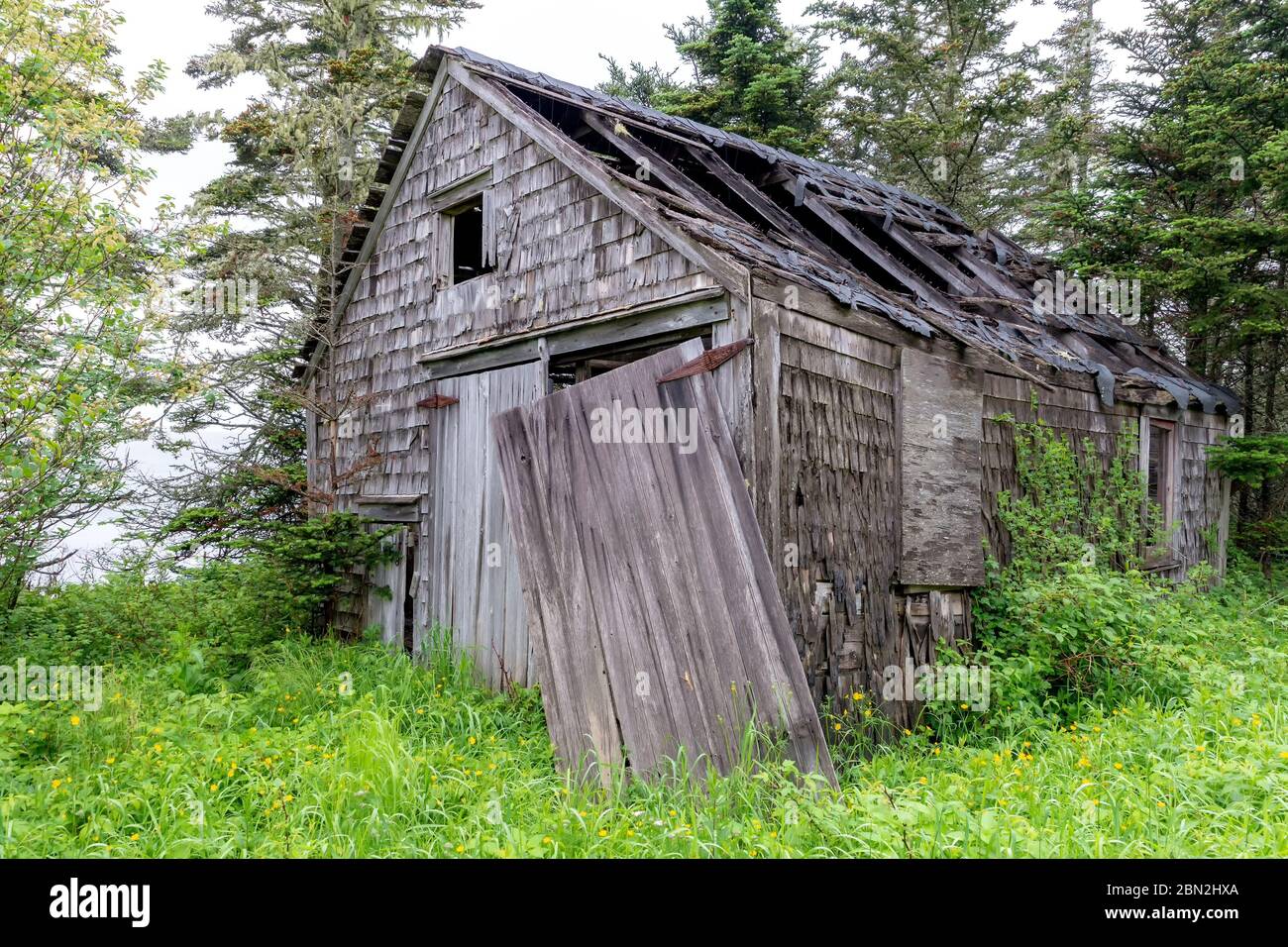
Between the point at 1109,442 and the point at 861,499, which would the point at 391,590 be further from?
the point at 1109,442

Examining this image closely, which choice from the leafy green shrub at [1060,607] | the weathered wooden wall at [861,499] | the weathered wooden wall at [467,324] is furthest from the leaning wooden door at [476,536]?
the leafy green shrub at [1060,607]

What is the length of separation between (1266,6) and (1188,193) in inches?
111

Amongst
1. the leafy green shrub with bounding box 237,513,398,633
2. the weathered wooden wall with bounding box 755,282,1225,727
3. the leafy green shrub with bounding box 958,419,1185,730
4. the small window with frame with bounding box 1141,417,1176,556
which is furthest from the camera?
the small window with frame with bounding box 1141,417,1176,556

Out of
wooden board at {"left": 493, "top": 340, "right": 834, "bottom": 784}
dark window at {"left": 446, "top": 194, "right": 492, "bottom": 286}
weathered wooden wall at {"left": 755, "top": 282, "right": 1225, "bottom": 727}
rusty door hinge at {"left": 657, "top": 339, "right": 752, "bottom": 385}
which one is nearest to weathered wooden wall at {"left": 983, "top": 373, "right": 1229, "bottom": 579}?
weathered wooden wall at {"left": 755, "top": 282, "right": 1225, "bottom": 727}

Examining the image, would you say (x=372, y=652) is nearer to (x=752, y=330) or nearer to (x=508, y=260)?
(x=508, y=260)

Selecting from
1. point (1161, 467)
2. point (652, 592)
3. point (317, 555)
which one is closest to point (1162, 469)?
point (1161, 467)

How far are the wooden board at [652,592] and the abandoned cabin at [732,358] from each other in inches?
8.0

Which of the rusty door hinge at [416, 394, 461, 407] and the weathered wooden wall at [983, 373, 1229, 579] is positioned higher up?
the rusty door hinge at [416, 394, 461, 407]

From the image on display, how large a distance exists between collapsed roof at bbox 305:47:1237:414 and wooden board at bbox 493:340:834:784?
5.61 ft

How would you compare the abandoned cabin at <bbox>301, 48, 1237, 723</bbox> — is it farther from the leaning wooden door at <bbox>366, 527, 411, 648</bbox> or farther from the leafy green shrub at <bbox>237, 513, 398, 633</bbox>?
the leafy green shrub at <bbox>237, 513, 398, 633</bbox>

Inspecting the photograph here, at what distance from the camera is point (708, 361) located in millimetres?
5219

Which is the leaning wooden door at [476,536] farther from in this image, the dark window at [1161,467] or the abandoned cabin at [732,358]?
the dark window at [1161,467]

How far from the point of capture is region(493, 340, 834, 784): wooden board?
180 inches

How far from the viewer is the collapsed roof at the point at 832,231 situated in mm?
6680
